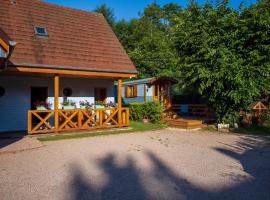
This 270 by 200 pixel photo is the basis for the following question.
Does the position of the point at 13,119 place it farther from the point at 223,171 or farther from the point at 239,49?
the point at 239,49

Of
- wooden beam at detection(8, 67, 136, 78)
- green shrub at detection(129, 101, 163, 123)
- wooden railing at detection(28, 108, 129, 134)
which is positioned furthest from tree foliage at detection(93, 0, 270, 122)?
wooden railing at detection(28, 108, 129, 134)

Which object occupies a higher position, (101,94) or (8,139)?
(101,94)

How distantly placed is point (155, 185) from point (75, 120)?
29.5 ft

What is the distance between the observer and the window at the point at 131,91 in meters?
22.6

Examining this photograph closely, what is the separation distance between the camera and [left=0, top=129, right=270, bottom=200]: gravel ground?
15.8ft

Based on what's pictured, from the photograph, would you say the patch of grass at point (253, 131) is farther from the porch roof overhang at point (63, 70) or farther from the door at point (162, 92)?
the door at point (162, 92)

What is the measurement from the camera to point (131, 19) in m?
43.5

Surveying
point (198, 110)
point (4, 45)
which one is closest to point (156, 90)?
point (198, 110)

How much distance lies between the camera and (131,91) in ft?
76.5

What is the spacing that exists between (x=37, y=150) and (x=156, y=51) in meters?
27.4

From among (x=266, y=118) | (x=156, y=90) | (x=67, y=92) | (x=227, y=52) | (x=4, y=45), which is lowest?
(x=266, y=118)

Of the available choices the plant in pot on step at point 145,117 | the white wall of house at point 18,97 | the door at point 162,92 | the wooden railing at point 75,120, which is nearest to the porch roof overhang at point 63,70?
the wooden railing at point 75,120

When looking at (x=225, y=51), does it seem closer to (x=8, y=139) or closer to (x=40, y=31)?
(x=40, y=31)

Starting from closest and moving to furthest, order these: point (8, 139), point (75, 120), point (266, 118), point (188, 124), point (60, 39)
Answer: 1. point (8, 139)
2. point (60, 39)
3. point (75, 120)
4. point (188, 124)
5. point (266, 118)
